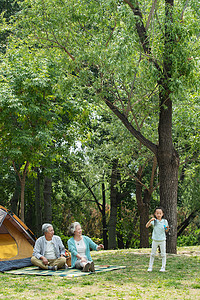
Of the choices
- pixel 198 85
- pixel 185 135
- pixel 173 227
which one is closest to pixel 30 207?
pixel 185 135

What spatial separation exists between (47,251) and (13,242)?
1710mm

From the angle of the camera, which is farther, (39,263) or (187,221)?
(187,221)

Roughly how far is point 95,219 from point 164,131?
46.2 feet

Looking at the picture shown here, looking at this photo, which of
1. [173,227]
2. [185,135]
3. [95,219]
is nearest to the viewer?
[173,227]

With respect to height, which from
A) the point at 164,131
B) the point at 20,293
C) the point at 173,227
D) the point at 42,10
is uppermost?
the point at 42,10

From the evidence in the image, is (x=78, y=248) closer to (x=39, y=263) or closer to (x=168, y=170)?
(x=39, y=263)

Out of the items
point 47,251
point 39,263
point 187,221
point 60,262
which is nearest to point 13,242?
point 47,251

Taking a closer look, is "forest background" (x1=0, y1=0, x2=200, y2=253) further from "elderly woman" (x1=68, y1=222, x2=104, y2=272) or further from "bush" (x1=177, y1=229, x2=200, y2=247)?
"bush" (x1=177, y1=229, x2=200, y2=247)

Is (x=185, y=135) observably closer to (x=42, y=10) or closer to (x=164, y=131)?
(x=164, y=131)

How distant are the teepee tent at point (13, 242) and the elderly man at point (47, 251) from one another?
0.68 meters

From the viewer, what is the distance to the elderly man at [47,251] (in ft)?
24.5

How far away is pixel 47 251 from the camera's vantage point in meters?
7.68

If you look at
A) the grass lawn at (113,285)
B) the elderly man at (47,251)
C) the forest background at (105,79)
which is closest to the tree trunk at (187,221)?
the forest background at (105,79)

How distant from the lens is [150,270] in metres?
7.23
